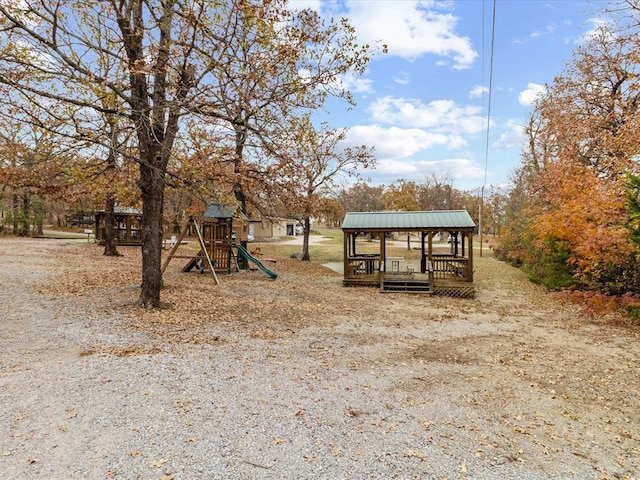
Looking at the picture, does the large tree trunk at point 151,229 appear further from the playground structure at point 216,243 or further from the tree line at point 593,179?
the tree line at point 593,179

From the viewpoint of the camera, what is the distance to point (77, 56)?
6.40 meters

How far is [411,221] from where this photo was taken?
531 inches

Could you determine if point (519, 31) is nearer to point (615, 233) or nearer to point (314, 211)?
point (615, 233)

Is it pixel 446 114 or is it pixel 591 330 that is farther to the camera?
pixel 446 114

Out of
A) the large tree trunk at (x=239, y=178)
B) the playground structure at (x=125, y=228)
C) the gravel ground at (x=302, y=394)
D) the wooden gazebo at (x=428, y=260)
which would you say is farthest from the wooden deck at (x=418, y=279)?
the playground structure at (x=125, y=228)

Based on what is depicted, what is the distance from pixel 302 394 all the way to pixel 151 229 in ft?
17.4

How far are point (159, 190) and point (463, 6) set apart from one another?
956cm

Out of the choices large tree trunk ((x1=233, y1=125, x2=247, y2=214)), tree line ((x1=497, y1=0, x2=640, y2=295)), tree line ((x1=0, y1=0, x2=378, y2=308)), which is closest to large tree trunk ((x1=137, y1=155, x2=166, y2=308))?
tree line ((x1=0, y1=0, x2=378, y2=308))

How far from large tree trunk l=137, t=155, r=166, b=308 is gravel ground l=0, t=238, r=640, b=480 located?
57 cm

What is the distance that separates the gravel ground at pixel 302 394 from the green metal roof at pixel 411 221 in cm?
467

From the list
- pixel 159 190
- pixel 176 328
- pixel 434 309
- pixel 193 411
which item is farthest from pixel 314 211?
pixel 193 411

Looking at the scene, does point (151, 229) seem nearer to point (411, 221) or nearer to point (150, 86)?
point (150, 86)

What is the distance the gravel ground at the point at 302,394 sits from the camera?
10.0ft

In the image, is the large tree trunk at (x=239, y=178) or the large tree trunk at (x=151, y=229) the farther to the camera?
the large tree trunk at (x=239, y=178)
